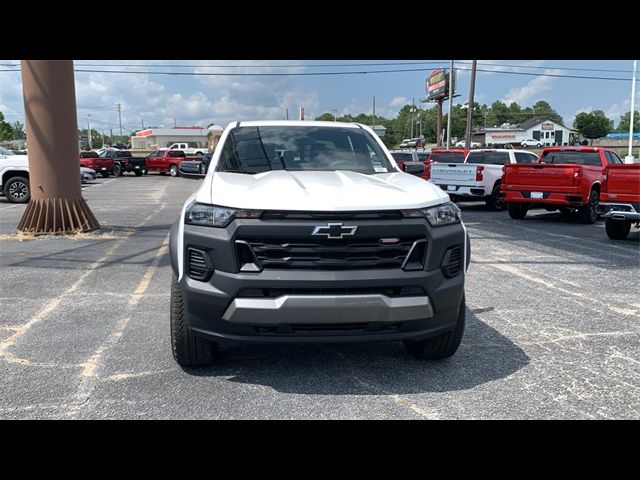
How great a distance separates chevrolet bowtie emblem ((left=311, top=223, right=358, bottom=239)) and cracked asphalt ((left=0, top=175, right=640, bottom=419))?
3.45 feet

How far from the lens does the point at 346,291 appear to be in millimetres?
3531

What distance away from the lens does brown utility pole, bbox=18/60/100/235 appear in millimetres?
10148

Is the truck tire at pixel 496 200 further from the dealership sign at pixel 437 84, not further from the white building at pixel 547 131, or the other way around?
the white building at pixel 547 131

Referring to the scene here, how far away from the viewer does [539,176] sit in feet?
43.5

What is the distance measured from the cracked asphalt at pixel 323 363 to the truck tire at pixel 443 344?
102mm

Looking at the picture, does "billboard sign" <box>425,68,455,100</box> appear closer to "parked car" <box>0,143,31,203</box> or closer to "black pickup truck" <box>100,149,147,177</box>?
"black pickup truck" <box>100,149,147,177</box>

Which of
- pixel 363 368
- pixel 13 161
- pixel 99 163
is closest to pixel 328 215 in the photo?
pixel 363 368

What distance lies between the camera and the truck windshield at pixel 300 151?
4.91m

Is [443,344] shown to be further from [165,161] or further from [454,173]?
[165,161]

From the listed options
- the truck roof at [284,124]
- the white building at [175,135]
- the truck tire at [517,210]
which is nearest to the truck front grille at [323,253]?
the truck roof at [284,124]

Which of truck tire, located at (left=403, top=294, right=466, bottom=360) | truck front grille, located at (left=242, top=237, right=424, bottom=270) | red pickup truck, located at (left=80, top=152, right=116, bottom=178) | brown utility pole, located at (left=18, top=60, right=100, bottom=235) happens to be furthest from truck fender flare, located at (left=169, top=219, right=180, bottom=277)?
red pickup truck, located at (left=80, top=152, right=116, bottom=178)

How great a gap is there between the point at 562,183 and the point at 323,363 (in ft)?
34.5
